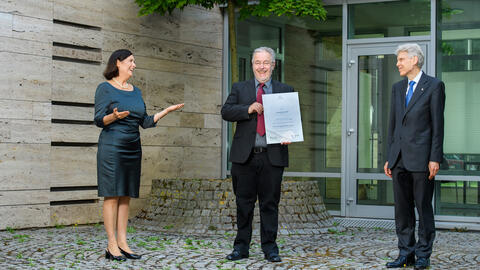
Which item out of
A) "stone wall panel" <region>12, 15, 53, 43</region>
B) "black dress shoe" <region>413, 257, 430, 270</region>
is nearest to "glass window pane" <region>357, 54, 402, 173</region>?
"black dress shoe" <region>413, 257, 430, 270</region>

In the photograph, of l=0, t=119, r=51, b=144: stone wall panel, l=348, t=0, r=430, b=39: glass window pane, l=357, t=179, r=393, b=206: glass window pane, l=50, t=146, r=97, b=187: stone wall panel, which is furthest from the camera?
l=357, t=179, r=393, b=206: glass window pane

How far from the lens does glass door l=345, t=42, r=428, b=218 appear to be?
9.79m

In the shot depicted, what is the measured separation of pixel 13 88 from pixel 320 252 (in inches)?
162

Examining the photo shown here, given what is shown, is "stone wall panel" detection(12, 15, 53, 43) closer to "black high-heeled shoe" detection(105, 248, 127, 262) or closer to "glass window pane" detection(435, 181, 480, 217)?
"black high-heeled shoe" detection(105, 248, 127, 262)

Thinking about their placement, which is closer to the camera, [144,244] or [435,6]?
[144,244]

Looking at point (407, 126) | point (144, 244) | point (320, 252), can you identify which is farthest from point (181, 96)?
point (407, 126)

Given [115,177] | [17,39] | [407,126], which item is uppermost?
[17,39]

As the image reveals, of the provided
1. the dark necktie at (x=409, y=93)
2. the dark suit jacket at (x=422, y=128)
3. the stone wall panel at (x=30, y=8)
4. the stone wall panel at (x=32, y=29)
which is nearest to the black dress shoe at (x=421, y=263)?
Result: the dark suit jacket at (x=422, y=128)

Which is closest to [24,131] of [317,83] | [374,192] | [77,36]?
[77,36]

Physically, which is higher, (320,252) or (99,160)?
(99,160)

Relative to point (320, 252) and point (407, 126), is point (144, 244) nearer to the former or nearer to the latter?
point (320, 252)

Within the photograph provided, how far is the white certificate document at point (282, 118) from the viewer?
584 centimetres

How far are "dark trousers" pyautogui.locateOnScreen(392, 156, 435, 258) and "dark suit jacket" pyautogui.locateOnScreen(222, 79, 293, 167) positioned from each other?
39.6 inches

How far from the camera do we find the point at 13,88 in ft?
26.9
